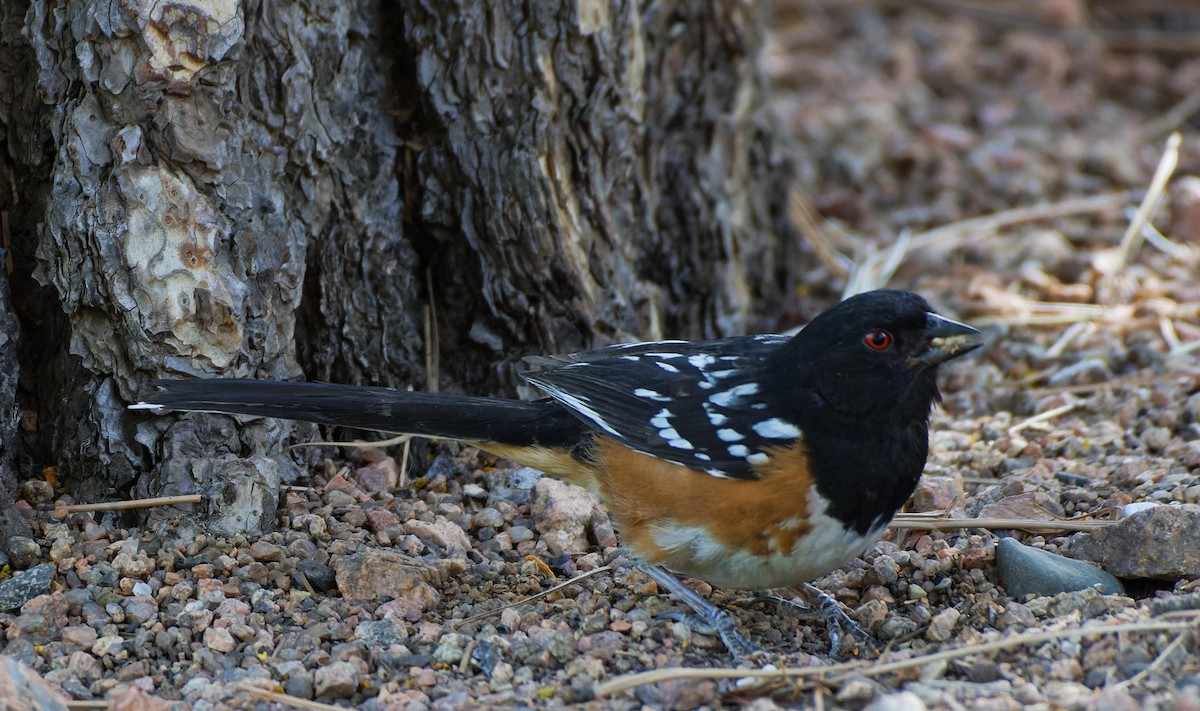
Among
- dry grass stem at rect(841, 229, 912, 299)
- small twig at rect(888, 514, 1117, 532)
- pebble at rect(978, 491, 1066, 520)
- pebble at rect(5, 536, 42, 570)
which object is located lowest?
small twig at rect(888, 514, 1117, 532)

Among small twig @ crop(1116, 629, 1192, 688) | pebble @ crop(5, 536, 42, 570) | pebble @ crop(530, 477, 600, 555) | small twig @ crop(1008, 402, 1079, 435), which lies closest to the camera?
small twig @ crop(1116, 629, 1192, 688)

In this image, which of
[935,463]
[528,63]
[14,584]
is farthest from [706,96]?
[14,584]

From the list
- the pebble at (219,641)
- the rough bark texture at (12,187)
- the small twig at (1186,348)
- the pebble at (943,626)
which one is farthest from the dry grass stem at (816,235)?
the pebble at (219,641)

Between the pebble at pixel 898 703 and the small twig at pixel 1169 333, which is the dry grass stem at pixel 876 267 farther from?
the pebble at pixel 898 703

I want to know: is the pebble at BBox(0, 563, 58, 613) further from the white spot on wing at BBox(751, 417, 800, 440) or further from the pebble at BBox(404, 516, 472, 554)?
the white spot on wing at BBox(751, 417, 800, 440)

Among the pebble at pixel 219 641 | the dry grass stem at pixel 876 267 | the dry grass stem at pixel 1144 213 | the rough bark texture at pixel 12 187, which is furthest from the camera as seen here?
the dry grass stem at pixel 1144 213

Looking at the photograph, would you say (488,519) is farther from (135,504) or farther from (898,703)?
(898,703)

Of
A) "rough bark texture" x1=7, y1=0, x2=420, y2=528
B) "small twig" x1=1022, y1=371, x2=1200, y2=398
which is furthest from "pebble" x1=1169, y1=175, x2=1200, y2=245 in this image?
"rough bark texture" x1=7, y1=0, x2=420, y2=528

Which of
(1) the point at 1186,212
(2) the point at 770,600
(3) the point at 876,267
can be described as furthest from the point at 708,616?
(1) the point at 1186,212
